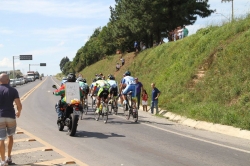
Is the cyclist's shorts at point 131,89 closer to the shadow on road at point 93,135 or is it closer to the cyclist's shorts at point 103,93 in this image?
the cyclist's shorts at point 103,93

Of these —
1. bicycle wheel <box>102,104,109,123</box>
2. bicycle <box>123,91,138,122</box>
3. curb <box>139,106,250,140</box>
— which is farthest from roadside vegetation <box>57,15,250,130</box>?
bicycle wheel <box>102,104,109,123</box>

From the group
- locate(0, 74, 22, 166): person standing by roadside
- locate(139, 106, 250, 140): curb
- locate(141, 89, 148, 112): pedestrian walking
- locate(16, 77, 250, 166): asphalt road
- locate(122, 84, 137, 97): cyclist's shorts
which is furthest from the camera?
locate(141, 89, 148, 112): pedestrian walking

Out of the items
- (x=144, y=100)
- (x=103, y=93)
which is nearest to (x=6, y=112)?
(x=103, y=93)

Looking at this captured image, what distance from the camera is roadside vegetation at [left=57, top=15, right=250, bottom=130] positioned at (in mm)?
13812

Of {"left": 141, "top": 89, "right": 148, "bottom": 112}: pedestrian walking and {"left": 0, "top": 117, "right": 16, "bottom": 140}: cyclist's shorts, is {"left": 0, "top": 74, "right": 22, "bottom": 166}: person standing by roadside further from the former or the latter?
{"left": 141, "top": 89, "right": 148, "bottom": 112}: pedestrian walking

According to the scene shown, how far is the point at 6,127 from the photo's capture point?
7.72 metres

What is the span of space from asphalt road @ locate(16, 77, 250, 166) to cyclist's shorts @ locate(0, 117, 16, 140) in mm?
1607

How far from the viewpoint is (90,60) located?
85.2 metres

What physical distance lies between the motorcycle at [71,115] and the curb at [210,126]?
4598 millimetres

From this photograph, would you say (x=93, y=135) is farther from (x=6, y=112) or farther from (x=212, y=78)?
(x=212, y=78)

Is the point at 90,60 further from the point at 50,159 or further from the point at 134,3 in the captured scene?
the point at 50,159

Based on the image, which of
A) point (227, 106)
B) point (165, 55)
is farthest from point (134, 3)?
point (227, 106)

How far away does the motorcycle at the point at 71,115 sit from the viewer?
1121 cm

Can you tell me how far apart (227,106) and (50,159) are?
8.20m
